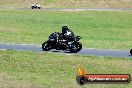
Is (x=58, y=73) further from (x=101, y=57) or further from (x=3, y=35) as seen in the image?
(x=3, y=35)

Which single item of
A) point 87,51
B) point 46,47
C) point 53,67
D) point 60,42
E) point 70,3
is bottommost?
point 70,3

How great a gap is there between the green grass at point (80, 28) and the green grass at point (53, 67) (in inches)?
339

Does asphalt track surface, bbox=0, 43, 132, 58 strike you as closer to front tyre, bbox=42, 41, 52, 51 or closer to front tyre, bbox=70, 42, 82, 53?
front tyre, bbox=70, 42, 82, 53

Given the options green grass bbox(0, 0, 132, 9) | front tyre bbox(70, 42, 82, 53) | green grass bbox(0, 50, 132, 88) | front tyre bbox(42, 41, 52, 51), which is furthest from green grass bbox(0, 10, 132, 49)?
green grass bbox(0, 0, 132, 9)

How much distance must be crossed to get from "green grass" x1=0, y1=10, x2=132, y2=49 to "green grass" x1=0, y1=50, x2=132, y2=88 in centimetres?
862

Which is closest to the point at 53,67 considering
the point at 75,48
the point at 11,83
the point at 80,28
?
the point at 11,83

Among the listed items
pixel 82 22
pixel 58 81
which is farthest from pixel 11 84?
pixel 82 22

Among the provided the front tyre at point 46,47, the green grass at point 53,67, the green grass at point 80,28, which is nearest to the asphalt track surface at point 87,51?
the front tyre at point 46,47

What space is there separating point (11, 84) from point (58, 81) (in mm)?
2519

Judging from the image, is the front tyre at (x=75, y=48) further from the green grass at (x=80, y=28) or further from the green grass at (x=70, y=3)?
the green grass at (x=70, y=3)

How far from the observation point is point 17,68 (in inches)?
964

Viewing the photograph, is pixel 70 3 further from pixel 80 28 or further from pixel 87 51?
pixel 87 51

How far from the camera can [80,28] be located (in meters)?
54.6

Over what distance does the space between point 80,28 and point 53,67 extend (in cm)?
3005
